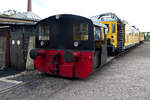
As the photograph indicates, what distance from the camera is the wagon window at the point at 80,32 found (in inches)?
190

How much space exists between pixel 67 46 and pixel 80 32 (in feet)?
2.34

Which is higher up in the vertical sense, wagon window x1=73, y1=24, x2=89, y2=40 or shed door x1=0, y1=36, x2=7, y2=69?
wagon window x1=73, y1=24, x2=89, y2=40

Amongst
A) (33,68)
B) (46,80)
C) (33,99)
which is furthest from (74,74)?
(33,68)

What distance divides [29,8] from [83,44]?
2445 centimetres

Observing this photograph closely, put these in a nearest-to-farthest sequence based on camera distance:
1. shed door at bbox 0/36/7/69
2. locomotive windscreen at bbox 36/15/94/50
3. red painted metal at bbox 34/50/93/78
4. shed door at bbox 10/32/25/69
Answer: red painted metal at bbox 34/50/93/78
locomotive windscreen at bbox 36/15/94/50
shed door at bbox 10/32/25/69
shed door at bbox 0/36/7/69

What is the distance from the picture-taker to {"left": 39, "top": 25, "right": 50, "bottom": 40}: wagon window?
221 inches

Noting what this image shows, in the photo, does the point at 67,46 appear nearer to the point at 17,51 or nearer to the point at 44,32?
the point at 44,32

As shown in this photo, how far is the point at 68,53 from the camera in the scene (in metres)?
4.59

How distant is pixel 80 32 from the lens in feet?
16.1

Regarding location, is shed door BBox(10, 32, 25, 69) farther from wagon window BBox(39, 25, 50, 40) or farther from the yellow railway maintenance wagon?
the yellow railway maintenance wagon

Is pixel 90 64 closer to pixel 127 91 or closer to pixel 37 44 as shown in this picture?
pixel 127 91

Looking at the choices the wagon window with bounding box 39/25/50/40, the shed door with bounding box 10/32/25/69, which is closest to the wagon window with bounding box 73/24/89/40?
the wagon window with bounding box 39/25/50/40

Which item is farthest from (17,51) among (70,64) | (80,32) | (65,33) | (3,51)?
(80,32)

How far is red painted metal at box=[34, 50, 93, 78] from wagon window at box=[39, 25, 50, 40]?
65 cm
